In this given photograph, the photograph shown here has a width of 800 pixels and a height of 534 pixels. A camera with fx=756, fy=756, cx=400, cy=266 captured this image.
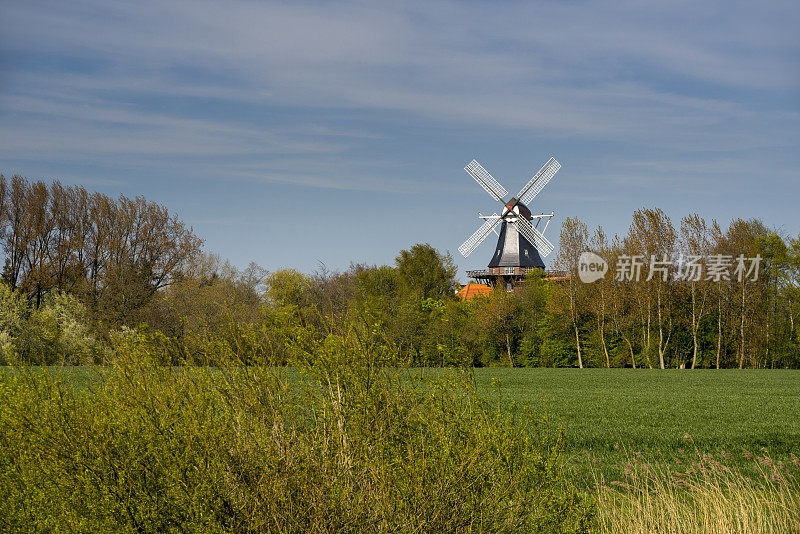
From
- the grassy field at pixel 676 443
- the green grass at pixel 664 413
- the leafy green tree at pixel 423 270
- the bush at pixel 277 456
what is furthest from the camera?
the leafy green tree at pixel 423 270

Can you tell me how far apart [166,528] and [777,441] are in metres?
18.1

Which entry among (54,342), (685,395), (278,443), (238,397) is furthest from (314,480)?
(54,342)

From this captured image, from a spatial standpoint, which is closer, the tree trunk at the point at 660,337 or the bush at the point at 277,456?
the bush at the point at 277,456

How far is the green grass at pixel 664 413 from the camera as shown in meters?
16.9

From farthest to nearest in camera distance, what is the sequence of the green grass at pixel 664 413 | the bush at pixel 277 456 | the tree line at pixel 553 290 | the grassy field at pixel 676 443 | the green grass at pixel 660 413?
the tree line at pixel 553 290 < the green grass at pixel 664 413 < the green grass at pixel 660 413 < the grassy field at pixel 676 443 < the bush at pixel 277 456

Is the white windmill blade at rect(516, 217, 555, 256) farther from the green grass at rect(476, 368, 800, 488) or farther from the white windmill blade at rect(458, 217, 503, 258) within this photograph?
the green grass at rect(476, 368, 800, 488)

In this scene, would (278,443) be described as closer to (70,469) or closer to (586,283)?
(70,469)
